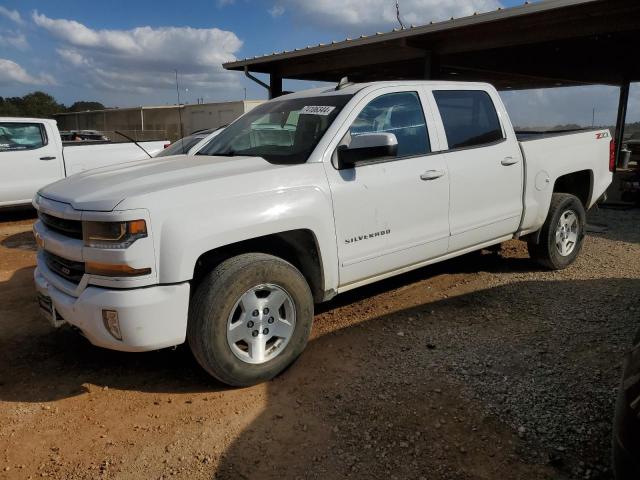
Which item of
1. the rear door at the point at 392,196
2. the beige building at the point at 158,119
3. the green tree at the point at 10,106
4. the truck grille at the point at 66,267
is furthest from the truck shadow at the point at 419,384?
the green tree at the point at 10,106

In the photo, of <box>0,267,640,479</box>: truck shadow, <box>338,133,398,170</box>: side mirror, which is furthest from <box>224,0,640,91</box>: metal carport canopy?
<box>338,133,398,170</box>: side mirror

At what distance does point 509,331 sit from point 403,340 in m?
0.85

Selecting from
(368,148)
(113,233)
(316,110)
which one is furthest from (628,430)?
(316,110)

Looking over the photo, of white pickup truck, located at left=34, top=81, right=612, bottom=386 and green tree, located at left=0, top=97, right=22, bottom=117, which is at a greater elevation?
green tree, located at left=0, top=97, right=22, bottom=117

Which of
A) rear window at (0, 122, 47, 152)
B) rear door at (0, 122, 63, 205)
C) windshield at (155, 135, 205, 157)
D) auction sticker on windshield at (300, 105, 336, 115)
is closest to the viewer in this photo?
auction sticker on windshield at (300, 105, 336, 115)

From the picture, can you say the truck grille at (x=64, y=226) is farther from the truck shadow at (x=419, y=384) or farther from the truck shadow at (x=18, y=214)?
the truck shadow at (x=18, y=214)

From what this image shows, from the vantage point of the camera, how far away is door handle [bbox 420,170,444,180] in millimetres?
4012

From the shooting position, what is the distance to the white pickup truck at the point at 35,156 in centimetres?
873

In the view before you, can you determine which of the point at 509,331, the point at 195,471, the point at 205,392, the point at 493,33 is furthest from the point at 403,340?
the point at 493,33

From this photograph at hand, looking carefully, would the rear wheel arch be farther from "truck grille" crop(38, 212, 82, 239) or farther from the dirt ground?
Answer: "truck grille" crop(38, 212, 82, 239)

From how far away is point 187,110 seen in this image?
3133cm

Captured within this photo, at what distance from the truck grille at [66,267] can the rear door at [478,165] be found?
2.80 m

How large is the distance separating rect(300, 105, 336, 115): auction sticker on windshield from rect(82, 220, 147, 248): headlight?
5.63 ft

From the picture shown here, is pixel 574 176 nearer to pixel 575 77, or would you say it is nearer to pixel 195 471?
pixel 195 471
